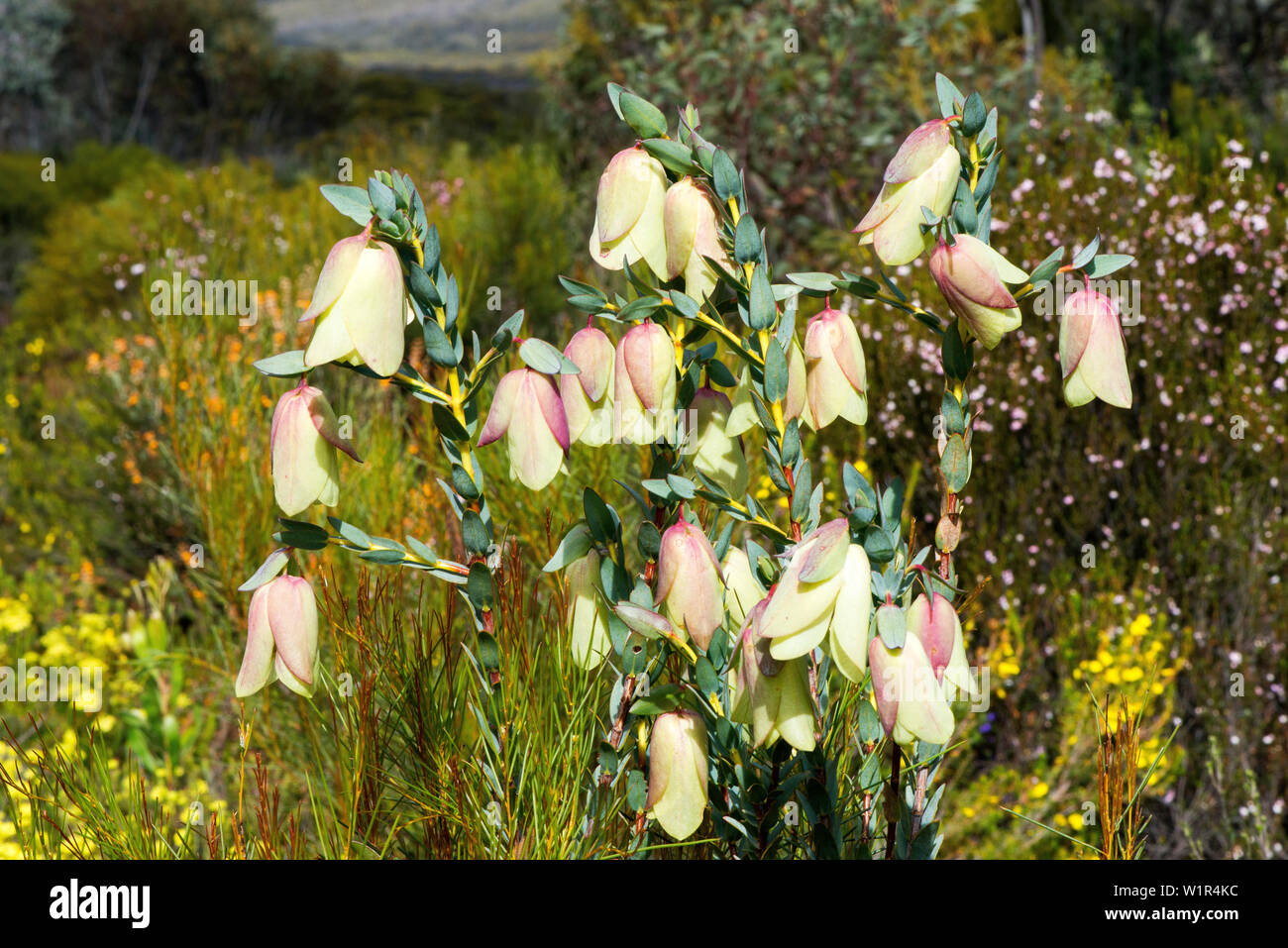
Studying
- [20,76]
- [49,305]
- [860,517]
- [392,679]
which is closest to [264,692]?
[392,679]

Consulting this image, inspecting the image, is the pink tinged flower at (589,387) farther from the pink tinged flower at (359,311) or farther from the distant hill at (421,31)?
the distant hill at (421,31)

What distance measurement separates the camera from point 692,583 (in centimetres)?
77

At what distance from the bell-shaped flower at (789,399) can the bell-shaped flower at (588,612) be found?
6.5 inches

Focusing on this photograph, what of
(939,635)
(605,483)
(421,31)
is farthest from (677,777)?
(421,31)

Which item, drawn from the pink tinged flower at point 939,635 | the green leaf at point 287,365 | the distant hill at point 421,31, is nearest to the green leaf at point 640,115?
the green leaf at point 287,365

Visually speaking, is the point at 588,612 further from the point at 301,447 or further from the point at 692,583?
the point at 301,447

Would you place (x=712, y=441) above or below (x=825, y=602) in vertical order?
above

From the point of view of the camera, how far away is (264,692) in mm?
1756

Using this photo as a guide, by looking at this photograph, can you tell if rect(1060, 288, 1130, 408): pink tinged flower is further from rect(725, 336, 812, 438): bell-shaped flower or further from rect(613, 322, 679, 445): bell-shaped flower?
rect(613, 322, 679, 445): bell-shaped flower

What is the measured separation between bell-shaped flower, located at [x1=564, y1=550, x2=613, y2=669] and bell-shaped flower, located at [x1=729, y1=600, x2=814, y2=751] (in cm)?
17

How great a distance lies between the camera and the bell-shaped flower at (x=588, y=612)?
2.81ft

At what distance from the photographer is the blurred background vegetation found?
105 centimetres

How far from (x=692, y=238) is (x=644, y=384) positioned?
12 cm
